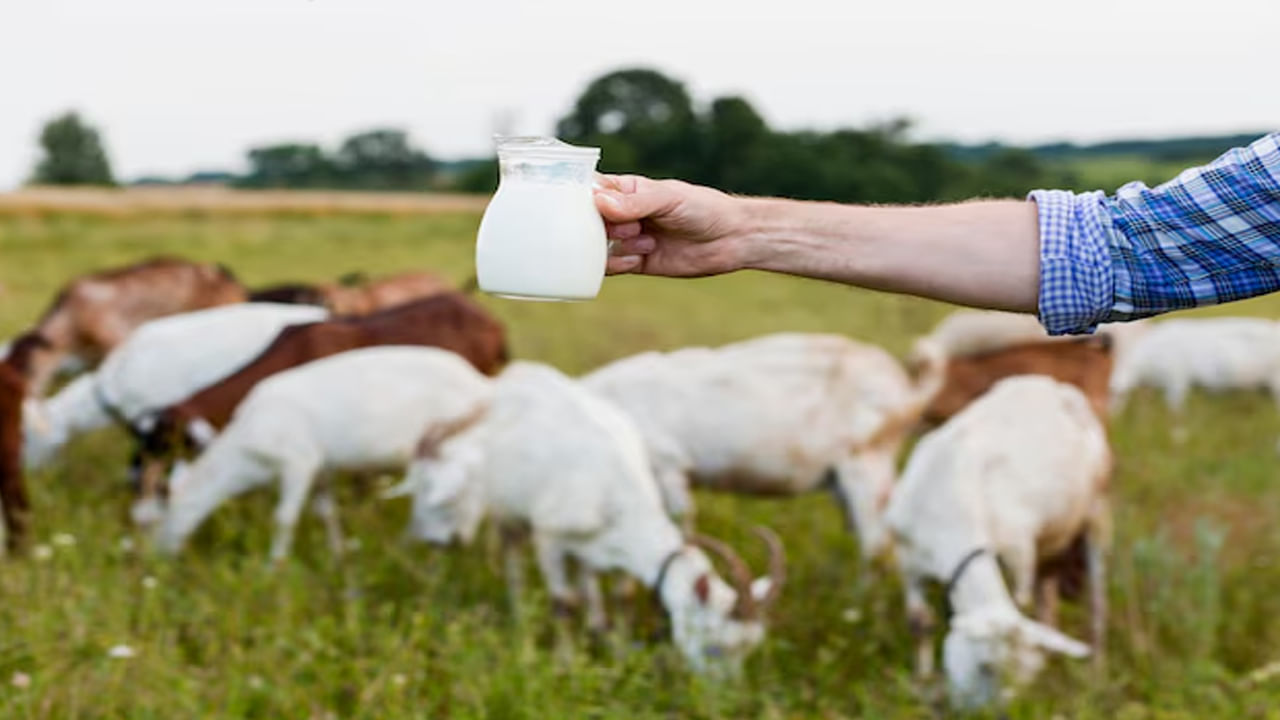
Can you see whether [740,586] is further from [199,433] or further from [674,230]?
[199,433]

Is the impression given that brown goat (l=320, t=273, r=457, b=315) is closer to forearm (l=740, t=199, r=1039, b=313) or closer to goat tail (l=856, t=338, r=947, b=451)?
goat tail (l=856, t=338, r=947, b=451)

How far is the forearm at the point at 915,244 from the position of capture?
111 inches

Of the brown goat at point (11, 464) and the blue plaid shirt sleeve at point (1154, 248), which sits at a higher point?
the blue plaid shirt sleeve at point (1154, 248)

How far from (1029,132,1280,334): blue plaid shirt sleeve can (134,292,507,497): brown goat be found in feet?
18.3

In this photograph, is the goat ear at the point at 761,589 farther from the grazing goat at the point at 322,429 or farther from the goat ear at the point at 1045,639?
the grazing goat at the point at 322,429

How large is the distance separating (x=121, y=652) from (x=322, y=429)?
266cm

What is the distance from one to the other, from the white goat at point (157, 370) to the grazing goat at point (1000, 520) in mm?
4384

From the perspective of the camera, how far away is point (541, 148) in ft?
8.43

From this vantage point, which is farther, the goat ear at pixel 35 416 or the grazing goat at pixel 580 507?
the goat ear at pixel 35 416

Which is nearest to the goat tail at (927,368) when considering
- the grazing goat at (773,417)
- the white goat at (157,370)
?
the grazing goat at (773,417)

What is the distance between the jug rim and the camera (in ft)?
8.43

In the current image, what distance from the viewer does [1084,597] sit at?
21.7 feet

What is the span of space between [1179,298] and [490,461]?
4.15 m

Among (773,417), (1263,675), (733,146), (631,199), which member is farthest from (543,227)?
(733,146)
